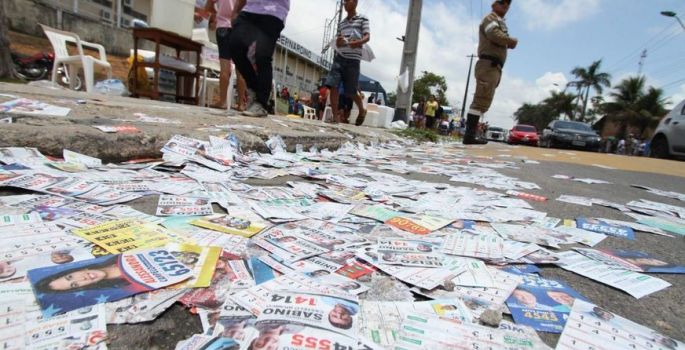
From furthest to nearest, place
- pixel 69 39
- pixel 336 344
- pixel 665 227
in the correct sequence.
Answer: pixel 69 39 < pixel 665 227 < pixel 336 344

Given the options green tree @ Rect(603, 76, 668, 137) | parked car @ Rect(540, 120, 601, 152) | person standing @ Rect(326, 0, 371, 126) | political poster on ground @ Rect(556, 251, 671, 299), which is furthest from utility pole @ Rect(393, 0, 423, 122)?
green tree @ Rect(603, 76, 668, 137)

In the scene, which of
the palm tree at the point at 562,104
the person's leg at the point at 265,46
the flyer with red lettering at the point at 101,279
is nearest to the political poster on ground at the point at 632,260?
the flyer with red lettering at the point at 101,279

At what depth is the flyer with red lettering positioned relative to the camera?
1.87ft

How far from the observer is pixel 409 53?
25.6 ft

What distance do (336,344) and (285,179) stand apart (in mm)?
1217

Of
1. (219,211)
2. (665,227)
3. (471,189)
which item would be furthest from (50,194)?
(665,227)

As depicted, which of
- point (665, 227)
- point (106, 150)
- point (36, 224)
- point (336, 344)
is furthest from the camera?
point (106, 150)

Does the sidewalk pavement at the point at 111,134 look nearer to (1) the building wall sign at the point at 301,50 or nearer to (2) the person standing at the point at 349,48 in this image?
(2) the person standing at the point at 349,48

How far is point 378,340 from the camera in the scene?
1.82 ft

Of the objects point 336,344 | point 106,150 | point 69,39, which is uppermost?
point 69,39

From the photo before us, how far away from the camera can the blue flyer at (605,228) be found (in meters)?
1.24

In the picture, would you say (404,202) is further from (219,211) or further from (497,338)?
(497,338)

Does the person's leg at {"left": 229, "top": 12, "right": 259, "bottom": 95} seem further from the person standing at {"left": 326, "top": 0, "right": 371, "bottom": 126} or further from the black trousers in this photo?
the person standing at {"left": 326, "top": 0, "right": 371, "bottom": 126}

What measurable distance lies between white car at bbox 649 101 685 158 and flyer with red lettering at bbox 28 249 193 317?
723 centimetres
